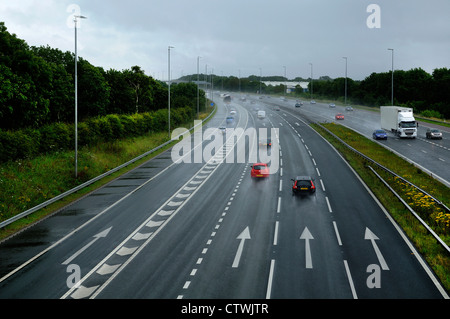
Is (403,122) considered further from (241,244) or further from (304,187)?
(241,244)

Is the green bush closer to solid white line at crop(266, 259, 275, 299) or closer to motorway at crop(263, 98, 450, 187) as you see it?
solid white line at crop(266, 259, 275, 299)

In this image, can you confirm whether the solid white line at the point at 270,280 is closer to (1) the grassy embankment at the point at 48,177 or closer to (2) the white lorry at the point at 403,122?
(1) the grassy embankment at the point at 48,177

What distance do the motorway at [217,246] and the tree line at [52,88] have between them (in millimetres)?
12515

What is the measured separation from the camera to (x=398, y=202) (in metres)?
32.1

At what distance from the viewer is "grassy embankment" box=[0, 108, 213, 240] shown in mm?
30636

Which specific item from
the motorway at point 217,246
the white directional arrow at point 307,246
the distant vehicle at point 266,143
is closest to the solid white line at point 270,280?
the motorway at point 217,246

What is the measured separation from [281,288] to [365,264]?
16.6ft

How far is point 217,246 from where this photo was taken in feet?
79.7

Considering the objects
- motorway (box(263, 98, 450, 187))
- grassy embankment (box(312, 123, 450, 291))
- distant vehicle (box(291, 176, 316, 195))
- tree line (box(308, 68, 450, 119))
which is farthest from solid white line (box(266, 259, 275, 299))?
tree line (box(308, 68, 450, 119))

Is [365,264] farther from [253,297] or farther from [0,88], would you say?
[0,88]

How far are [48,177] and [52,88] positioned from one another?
21844 millimetres

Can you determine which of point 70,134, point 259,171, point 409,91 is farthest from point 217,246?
point 409,91

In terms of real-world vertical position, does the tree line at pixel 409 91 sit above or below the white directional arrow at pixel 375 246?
above

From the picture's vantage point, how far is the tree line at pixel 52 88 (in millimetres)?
44469
